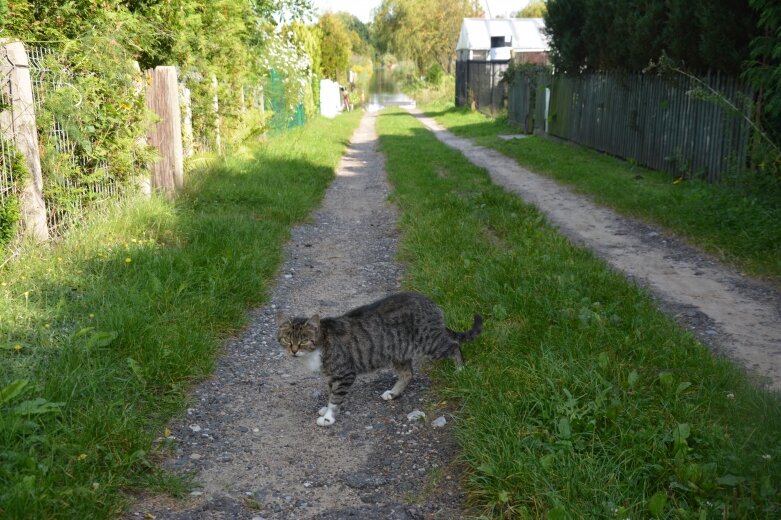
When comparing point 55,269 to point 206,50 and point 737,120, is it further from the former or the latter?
point 737,120

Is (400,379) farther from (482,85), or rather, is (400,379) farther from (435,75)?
(435,75)

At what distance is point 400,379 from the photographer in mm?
4820

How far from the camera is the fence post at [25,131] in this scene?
6.39 m

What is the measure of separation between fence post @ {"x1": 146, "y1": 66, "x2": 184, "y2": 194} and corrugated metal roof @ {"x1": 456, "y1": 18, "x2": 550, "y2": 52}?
34.8m

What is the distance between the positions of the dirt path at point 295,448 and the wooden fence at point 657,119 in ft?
24.4

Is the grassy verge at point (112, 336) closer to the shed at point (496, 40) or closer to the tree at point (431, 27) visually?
the shed at point (496, 40)

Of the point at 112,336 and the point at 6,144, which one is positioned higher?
the point at 6,144

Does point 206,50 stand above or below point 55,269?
above

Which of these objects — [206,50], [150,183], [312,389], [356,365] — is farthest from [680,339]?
[206,50]

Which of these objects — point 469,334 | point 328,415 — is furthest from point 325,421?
point 469,334

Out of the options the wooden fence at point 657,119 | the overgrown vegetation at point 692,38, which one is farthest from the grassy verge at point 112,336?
the wooden fence at point 657,119

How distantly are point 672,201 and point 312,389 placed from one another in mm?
7566

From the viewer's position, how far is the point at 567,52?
729 inches

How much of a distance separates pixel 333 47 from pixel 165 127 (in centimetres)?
3555
